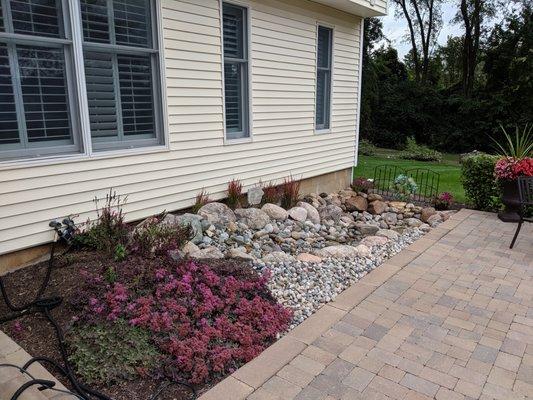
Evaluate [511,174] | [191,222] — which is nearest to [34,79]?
[191,222]

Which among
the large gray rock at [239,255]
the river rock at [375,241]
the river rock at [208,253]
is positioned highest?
the river rock at [208,253]

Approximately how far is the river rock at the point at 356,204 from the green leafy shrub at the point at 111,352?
4.63m

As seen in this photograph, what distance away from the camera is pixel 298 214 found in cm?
569

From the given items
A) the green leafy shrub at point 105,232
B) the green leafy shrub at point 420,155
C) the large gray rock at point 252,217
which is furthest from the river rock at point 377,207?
the green leafy shrub at point 420,155

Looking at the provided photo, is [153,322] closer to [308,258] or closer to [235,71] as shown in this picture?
[308,258]

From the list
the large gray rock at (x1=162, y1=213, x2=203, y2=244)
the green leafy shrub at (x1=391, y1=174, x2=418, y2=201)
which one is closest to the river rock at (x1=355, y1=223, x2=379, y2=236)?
the green leafy shrub at (x1=391, y1=174, x2=418, y2=201)

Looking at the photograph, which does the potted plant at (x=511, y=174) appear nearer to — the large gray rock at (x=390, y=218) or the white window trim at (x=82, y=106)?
the large gray rock at (x=390, y=218)

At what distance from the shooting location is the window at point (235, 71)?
5244 millimetres

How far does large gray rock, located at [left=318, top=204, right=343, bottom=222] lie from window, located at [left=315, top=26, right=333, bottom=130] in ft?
5.45

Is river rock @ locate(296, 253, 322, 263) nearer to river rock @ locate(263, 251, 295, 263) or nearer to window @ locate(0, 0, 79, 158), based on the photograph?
river rock @ locate(263, 251, 295, 263)

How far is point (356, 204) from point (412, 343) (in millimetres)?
4048

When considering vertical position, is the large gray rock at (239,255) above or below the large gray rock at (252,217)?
below

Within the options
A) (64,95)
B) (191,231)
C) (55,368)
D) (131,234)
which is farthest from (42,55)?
(55,368)

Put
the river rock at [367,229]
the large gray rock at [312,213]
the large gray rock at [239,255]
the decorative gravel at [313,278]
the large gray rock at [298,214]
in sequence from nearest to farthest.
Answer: the decorative gravel at [313,278] < the large gray rock at [239,255] < the river rock at [367,229] < the large gray rock at [298,214] < the large gray rock at [312,213]
